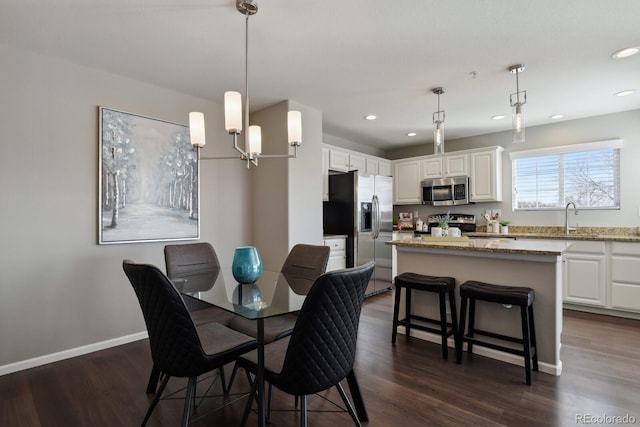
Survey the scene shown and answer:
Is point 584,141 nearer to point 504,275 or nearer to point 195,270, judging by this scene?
point 504,275

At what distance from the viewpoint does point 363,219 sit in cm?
441

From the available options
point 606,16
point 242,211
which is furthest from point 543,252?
point 242,211

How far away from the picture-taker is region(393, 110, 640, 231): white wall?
390 centimetres

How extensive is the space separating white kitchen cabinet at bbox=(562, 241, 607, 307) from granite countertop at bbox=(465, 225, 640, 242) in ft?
0.31

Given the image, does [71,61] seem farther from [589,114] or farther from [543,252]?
[589,114]

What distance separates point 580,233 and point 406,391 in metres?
3.64

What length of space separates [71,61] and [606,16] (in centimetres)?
399

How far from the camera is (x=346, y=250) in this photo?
438 cm

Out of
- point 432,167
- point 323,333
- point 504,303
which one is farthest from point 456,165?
point 323,333

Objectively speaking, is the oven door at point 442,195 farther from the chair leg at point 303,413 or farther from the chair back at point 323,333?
the chair leg at point 303,413

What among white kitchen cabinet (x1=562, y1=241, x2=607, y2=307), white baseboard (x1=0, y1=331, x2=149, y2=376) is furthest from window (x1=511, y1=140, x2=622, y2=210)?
white baseboard (x1=0, y1=331, x2=149, y2=376)

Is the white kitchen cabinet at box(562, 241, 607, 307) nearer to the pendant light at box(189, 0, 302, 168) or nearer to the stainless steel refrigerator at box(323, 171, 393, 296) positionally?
the stainless steel refrigerator at box(323, 171, 393, 296)

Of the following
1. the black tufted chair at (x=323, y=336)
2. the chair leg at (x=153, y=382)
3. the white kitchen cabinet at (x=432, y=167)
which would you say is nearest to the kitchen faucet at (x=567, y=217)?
the white kitchen cabinet at (x=432, y=167)

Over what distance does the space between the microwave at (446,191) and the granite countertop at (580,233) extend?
0.61 meters
